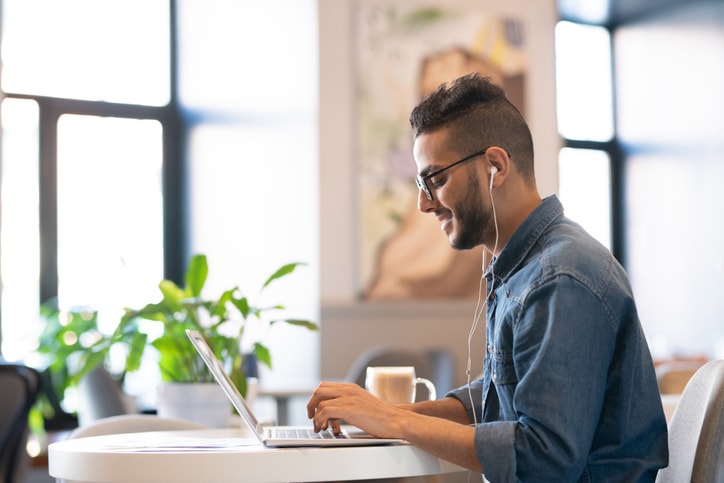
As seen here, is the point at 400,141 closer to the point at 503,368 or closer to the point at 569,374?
the point at 503,368

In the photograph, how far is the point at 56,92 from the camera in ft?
18.7

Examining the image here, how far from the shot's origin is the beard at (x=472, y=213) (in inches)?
69.1

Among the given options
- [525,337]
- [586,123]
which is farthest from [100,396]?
[586,123]

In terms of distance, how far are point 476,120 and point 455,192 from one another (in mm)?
129

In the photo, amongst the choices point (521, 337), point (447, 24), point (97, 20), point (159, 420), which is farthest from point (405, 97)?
point (521, 337)

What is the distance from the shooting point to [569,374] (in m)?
1.46

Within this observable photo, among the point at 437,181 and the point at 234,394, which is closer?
the point at 234,394

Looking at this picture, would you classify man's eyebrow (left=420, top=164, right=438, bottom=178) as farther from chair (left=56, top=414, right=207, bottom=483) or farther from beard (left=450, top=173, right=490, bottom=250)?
chair (left=56, top=414, right=207, bottom=483)

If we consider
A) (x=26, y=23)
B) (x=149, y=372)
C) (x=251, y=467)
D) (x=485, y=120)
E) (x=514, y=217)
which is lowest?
(x=149, y=372)

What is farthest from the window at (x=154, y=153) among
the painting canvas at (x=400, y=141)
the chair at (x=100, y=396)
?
the chair at (x=100, y=396)

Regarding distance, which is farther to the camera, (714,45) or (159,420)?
(714,45)

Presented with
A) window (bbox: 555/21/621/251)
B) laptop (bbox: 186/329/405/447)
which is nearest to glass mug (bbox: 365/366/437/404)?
laptop (bbox: 186/329/405/447)

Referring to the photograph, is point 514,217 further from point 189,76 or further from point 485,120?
point 189,76

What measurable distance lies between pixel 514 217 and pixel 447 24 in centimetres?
440
